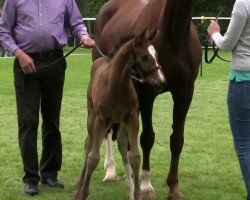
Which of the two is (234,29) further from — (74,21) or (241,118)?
(74,21)

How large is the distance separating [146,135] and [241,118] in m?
1.49

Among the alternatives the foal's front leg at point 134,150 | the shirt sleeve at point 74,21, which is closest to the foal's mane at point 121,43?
the foal's front leg at point 134,150

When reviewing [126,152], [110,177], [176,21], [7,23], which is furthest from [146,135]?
[7,23]

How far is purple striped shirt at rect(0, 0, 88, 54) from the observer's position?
5531 millimetres

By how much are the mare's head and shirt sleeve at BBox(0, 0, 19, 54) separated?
4.94 feet

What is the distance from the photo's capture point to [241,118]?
4.55 meters

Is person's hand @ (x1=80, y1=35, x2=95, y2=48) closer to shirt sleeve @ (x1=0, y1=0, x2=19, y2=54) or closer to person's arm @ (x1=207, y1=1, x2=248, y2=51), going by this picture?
shirt sleeve @ (x1=0, y1=0, x2=19, y2=54)

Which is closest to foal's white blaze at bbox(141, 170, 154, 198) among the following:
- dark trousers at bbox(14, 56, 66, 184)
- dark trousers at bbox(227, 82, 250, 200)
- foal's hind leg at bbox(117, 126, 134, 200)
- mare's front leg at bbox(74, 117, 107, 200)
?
foal's hind leg at bbox(117, 126, 134, 200)

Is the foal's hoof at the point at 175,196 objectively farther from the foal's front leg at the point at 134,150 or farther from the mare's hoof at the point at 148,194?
the foal's front leg at the point at 134,150

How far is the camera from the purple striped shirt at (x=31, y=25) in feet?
18.1

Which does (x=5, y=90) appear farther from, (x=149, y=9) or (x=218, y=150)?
(x=149, y=9)

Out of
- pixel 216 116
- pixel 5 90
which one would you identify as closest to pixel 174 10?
pixel 216 116

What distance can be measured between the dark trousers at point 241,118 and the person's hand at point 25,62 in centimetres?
194

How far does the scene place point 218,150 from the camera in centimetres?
778
